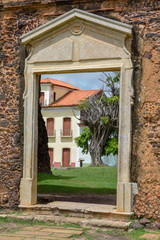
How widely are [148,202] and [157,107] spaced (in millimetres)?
1606

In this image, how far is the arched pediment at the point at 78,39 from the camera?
6719mm

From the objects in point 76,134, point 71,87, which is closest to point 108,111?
point 76,134

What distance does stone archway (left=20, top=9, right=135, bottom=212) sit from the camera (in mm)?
6547

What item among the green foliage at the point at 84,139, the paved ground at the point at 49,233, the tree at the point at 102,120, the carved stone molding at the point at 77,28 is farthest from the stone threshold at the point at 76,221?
the green foliage at the point at 84,139

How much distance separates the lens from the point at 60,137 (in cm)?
3716

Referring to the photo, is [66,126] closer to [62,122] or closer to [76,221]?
[62,122]

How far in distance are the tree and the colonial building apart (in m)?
6.58

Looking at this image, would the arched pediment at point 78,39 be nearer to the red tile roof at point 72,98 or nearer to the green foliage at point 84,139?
the green foliage at point 84,139

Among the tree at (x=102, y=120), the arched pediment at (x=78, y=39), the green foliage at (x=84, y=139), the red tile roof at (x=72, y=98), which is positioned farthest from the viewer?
the red tile roof at (x=72, y=98)

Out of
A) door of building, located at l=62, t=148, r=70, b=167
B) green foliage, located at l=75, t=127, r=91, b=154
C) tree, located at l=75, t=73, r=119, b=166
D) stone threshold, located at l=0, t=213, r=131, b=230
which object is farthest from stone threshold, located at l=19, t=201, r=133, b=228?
door of building, located at l=62, t=148, r=70, b=167

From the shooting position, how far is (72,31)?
7082 mm

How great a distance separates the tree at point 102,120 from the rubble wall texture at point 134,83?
66.4 ft

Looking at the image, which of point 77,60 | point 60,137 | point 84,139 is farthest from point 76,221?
point 60,137

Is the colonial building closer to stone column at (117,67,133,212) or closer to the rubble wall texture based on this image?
the rubble wall texture
